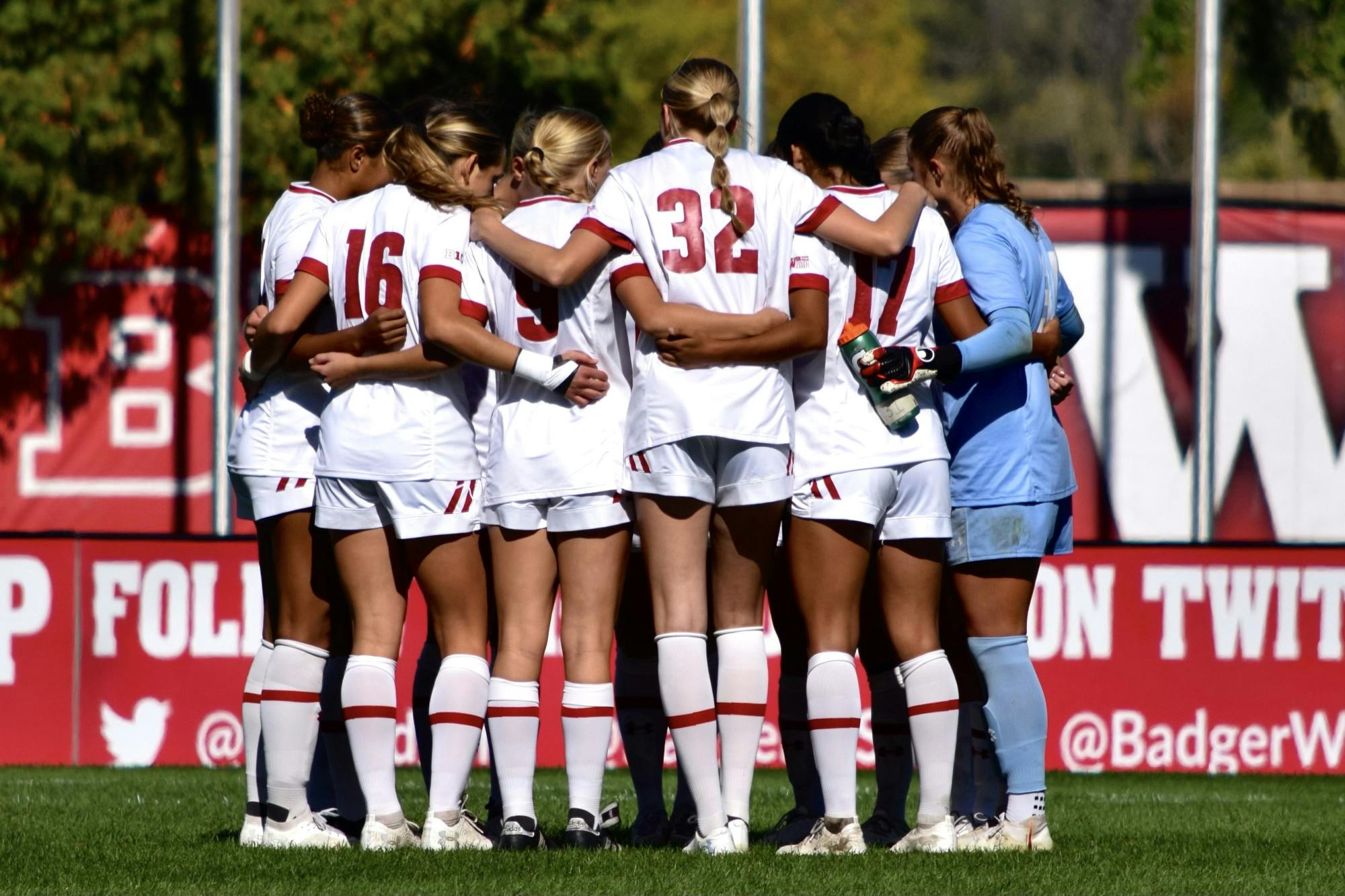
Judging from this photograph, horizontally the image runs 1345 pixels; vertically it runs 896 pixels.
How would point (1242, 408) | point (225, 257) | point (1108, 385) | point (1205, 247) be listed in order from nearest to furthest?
point (1205, 247) < point (225, 257) < point (1108, 385) < point (1242, 408)

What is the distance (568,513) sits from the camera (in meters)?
5.10

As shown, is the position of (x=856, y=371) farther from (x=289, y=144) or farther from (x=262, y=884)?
(x=289, y=144)

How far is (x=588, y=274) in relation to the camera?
5.18 metres

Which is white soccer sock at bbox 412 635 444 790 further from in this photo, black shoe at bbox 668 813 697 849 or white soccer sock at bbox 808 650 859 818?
white soccer sock at bbox 808 650 859 818

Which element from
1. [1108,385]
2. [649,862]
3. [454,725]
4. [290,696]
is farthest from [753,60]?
[649,862]

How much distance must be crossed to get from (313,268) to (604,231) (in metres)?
0.89

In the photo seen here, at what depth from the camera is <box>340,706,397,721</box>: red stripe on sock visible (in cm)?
526

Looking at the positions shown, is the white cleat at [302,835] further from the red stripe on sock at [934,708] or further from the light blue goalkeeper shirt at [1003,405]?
the light blue goalkeeper shirt at [1003,405]

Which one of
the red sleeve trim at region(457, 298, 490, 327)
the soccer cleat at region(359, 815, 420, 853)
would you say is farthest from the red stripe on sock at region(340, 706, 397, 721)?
the red sleeve trim at region(457, 298, 490, 327)

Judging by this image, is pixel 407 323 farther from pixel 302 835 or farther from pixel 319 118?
pixel 302 835

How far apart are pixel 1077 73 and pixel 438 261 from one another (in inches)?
1692

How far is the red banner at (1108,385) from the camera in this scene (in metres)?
15.6

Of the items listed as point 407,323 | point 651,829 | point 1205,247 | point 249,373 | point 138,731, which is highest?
point 1205,247

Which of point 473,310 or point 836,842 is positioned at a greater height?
point 473,310
